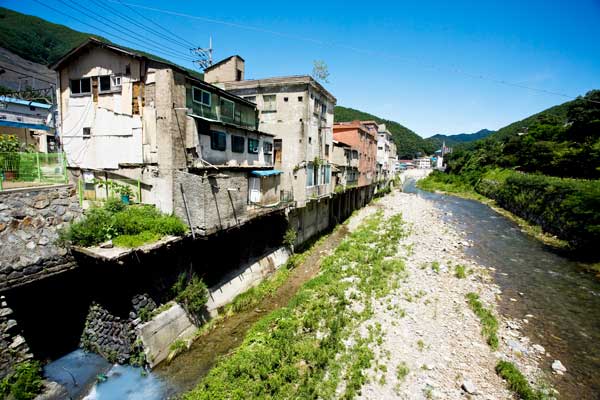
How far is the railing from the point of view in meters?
13.1

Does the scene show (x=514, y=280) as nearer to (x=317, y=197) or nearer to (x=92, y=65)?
(x=317, y=197)

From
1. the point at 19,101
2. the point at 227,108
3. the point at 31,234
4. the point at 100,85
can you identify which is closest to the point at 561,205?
the point at 227,108

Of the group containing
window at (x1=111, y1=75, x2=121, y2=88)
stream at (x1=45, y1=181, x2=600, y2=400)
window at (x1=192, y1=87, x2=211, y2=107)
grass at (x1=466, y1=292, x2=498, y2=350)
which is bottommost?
stream at (x1=45, y1=181, x2=600, y2=400)

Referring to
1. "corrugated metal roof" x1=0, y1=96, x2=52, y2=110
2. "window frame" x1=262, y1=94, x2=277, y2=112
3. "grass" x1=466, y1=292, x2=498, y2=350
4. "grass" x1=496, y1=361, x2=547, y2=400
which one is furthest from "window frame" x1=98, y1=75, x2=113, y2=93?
"corrugated metal roof" x1=0, y1=96, x2=52, y2=110

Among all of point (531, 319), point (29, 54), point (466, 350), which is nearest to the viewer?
point (466, 350)

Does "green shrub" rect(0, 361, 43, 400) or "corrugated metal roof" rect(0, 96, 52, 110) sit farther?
"corrugated metal roof" rect(0, 96, 52, 110)

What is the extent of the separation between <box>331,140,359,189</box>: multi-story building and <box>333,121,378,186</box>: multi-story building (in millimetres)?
2495

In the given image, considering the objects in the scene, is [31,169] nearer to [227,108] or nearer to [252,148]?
[227,108]

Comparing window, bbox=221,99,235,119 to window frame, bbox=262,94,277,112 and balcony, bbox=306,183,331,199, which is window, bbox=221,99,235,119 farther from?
balcony, bbox=306,183,331,199

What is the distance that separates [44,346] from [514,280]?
1025 inches

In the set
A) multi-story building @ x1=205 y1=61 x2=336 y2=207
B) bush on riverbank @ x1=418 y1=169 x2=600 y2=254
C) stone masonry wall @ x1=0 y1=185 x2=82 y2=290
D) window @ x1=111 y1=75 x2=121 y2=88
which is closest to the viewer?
stone masonry wall @ x1=0 y1=185 x2=82 y2=290

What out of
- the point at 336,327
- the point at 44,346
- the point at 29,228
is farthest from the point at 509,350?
the point at 29,228

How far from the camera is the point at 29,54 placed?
310 feet

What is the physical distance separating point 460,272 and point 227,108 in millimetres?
19723
